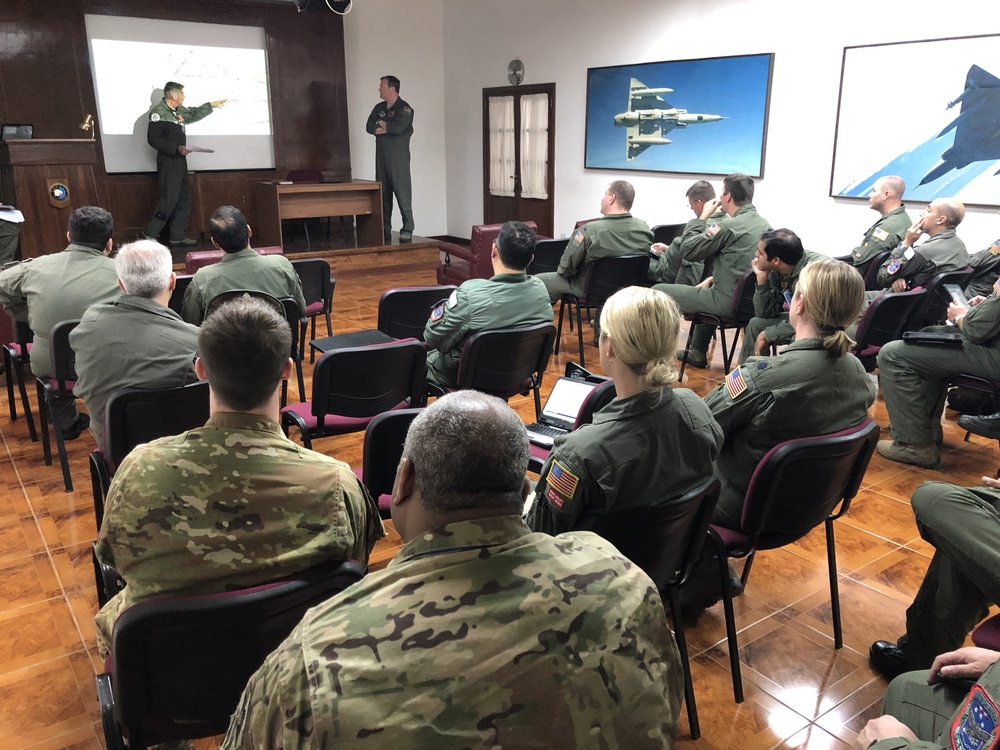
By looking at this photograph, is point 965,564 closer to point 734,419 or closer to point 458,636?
point 734,419

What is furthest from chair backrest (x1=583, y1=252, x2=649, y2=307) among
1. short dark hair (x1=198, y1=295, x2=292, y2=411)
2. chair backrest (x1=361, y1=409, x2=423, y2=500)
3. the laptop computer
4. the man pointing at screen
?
the man pointing at screen

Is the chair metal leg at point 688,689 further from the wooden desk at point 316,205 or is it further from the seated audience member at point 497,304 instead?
the wooden desk at point 316,205

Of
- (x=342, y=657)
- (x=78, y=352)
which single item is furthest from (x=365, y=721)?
(x=78, y=352)

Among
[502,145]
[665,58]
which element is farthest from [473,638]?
[502,145]

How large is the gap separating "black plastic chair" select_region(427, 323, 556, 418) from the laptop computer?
2.50ft

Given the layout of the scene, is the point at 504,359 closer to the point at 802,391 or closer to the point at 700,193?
the point at 802,391

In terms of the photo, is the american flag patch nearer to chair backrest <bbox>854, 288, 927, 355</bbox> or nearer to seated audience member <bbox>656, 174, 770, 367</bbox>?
chair backrest <bbox>854, 288, 927, 355</bbox>

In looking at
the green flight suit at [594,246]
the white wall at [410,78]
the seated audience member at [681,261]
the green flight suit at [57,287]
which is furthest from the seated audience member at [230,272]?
the white wall at [410,78]

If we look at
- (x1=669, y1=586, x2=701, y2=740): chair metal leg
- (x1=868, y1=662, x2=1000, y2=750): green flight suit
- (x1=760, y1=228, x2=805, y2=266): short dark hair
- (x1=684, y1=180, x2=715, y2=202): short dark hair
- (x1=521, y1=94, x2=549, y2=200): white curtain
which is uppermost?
(x1=521, y1=94, x2=549, y2=200): white curtain

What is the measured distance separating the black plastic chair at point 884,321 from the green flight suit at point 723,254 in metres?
0.95

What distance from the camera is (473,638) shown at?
0.88 meters

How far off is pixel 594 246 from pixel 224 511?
13.9 feet

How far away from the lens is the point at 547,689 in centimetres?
90

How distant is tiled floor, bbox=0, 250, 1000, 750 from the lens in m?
2.03
